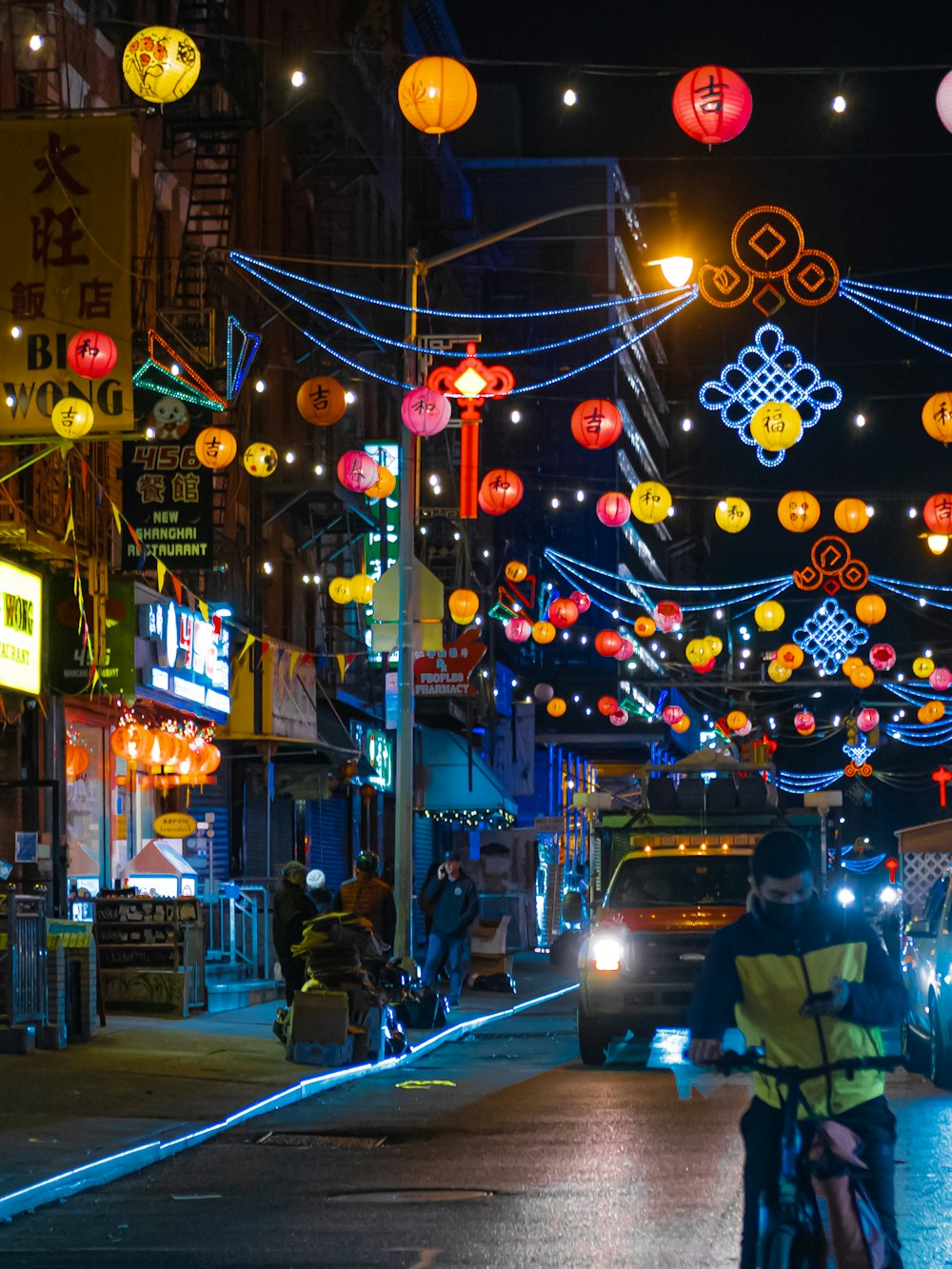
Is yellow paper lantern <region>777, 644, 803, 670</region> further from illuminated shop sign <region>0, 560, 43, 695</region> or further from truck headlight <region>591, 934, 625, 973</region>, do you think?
truck headlight <region>591, 934, 625, 973</region>

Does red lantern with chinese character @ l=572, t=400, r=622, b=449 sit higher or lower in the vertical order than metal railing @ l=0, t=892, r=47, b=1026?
higher

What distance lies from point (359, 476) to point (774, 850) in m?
22.0

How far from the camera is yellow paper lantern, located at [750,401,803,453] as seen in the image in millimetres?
23688

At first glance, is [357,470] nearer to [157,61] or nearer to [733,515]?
[733,515]

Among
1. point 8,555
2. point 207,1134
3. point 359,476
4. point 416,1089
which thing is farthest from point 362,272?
point 207,1134

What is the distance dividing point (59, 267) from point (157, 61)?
215cm

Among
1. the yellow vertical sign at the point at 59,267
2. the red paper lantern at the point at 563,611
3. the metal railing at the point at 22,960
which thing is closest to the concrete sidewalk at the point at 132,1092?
the metal railing at the point at 22,960

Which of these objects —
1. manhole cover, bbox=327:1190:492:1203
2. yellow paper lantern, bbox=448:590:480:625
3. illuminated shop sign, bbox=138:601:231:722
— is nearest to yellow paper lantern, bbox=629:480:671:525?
yellow paper lantern, bbox=448:590:480:625

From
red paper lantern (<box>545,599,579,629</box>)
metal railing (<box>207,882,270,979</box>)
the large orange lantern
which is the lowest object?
metal railing (<box>207,882,270,979</box>)

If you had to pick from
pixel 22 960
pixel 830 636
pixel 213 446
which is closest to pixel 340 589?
pixel 213 446

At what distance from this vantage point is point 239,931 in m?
28.2

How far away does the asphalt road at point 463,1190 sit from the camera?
912 cm

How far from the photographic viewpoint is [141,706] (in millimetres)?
26922

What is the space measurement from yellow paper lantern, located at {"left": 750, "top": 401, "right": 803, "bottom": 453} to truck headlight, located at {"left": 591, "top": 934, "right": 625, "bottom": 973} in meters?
7.71
